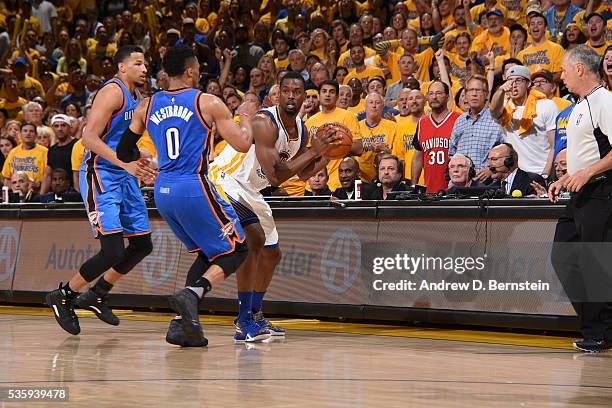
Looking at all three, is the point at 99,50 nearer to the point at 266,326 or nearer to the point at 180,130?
the point at 266,326

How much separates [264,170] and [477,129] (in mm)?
3570

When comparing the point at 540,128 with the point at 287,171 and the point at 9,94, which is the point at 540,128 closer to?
the point at 287,171

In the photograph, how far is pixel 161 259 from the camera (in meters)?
11.0

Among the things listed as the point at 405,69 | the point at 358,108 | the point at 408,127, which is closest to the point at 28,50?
the point at 358,108

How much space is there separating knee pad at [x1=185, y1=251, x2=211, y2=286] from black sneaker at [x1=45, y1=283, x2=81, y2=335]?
1.39m

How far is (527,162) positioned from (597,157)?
146 inches

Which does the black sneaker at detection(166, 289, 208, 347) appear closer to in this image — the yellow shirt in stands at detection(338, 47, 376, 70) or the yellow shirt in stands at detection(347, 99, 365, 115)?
the yellow shirt in stands at detection(347, 99, 365, 115)

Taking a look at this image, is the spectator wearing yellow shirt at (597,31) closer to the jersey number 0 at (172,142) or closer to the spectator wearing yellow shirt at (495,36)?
the spectator wearing yellow shirt at (495,36)

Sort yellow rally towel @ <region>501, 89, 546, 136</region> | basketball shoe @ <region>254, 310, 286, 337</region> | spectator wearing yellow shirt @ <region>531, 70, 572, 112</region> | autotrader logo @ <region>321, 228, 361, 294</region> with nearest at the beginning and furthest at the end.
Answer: basketball shoe @ <region>254, 310, 286, 337</region>, autotrader logo @ <region>321, 228, 361, 294</region>, yellow rally towel @ <region>501, 89, 546, 136</region>, spectator wearing yellow shirt @ <region>531, 70, 572, 112</region>

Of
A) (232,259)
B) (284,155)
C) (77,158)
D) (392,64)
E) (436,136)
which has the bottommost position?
(232,259)

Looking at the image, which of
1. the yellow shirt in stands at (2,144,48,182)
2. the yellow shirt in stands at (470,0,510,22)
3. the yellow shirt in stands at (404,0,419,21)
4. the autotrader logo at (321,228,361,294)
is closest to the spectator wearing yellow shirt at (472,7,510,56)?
the yellow shirt in stands at (470,0,510,22)

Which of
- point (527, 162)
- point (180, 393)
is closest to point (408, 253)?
point (527, 162)

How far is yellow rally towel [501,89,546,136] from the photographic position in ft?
36.8

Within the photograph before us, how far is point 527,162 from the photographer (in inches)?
444
